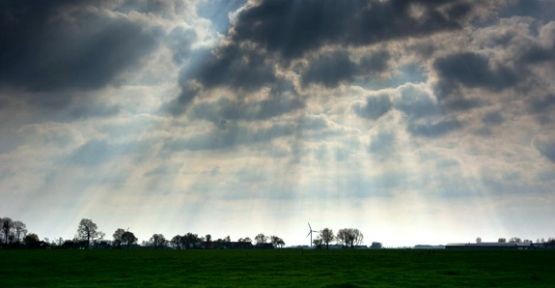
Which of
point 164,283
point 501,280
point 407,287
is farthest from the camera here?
point 501,280

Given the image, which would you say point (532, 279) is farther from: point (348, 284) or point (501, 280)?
point (348, 284)

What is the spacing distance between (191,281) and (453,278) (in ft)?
81.2

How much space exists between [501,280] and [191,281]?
28.7 m

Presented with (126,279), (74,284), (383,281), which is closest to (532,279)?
(383,281)

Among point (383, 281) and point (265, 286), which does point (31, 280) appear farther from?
point (383, 281)

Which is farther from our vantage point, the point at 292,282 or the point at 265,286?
the point at 292,282

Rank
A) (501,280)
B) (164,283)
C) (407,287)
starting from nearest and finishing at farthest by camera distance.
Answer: (407,287)
(164,283)
(501,280)

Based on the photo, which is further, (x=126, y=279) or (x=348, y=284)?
(x=126, y=279)

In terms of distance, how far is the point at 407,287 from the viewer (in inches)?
1864

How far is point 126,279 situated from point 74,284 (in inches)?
248

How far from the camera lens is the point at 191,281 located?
5294 cm

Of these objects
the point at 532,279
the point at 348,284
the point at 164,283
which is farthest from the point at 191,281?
the point at 532,279

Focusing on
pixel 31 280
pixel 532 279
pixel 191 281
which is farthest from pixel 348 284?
pixel 31 280

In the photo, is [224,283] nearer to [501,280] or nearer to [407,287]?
[407,287]
